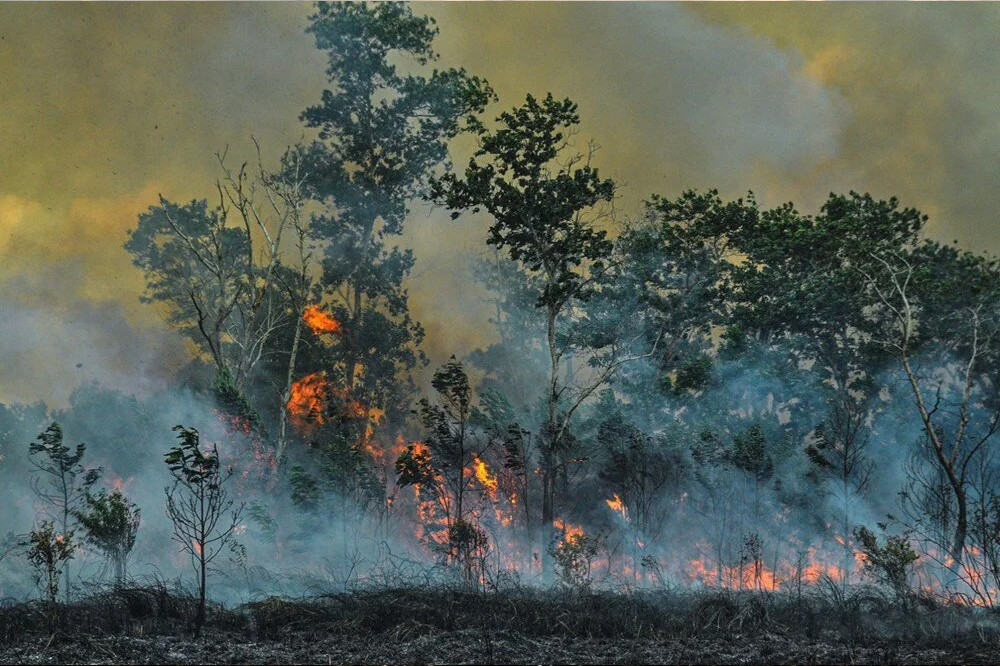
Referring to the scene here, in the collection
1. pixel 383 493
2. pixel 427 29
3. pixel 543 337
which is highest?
pixel 427 29

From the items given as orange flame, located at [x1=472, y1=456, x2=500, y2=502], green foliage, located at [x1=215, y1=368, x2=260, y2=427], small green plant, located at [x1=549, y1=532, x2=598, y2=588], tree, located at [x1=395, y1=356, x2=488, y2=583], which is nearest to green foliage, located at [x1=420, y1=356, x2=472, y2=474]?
tree, located at [x1=395, y1=356, x2=488, y2=583]

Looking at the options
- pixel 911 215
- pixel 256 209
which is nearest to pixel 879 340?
pixel 911 215

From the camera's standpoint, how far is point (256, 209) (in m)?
32.5

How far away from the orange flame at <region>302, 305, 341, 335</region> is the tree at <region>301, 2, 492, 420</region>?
45cm

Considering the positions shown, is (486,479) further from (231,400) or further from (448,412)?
(231,400)

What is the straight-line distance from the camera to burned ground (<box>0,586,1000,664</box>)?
11.5 metres

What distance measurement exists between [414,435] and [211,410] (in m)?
11.6

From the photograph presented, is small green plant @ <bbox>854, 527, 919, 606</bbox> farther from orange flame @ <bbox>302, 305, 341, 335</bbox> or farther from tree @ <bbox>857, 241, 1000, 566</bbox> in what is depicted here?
orange flame @ <bbox>302, 305, 341, 335</bbox>

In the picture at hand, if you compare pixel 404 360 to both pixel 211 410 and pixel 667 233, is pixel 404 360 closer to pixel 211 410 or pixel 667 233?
pixel 211 410

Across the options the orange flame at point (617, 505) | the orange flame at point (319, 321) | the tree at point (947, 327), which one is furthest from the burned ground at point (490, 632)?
the orange flame at point (319, 321)

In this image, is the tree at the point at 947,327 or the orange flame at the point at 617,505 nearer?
the tree at the point at 947,327

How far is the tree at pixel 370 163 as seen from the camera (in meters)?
35.3

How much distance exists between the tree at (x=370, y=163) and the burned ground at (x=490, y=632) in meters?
23.7

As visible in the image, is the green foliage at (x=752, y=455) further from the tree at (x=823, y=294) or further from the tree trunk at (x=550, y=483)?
the tree trunk at (x=550, y=483)
